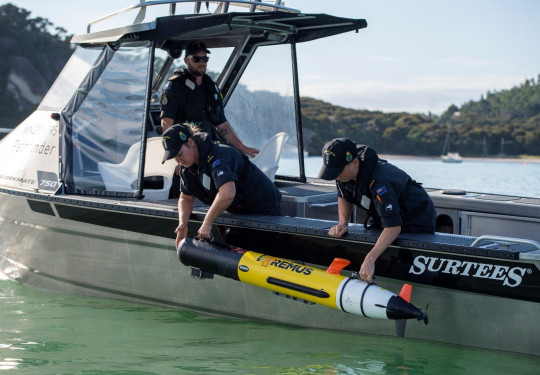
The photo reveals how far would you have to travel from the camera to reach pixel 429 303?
17.0ft

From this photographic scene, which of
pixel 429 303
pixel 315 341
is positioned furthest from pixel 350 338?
pixel 429 303

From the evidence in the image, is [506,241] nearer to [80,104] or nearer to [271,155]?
[271,155]

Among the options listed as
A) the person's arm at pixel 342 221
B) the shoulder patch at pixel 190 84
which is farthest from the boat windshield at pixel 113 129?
the person's arm at pixel 342 221

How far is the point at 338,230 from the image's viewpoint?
5.30m

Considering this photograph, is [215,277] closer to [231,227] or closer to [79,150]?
[231,227]

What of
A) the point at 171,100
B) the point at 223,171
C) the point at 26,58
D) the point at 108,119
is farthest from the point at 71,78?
the point at 26,58

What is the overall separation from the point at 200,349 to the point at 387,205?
5.80 feet

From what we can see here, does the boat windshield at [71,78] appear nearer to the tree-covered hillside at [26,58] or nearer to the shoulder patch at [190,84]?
the shoulder patch at [190,84]

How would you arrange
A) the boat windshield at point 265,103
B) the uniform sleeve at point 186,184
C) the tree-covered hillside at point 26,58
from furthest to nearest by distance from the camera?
the tree-covered hillside at point 26,58 → the boat windshield at point 265,103 → the uniform sleeve at point 186,184

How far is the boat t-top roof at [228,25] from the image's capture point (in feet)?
21.0

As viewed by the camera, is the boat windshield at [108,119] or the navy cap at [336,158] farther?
the boat windshield at [108,119]

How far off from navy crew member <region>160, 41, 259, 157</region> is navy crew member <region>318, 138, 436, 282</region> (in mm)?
2040

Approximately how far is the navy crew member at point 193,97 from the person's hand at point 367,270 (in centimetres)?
239

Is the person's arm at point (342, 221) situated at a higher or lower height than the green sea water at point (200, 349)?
higher
